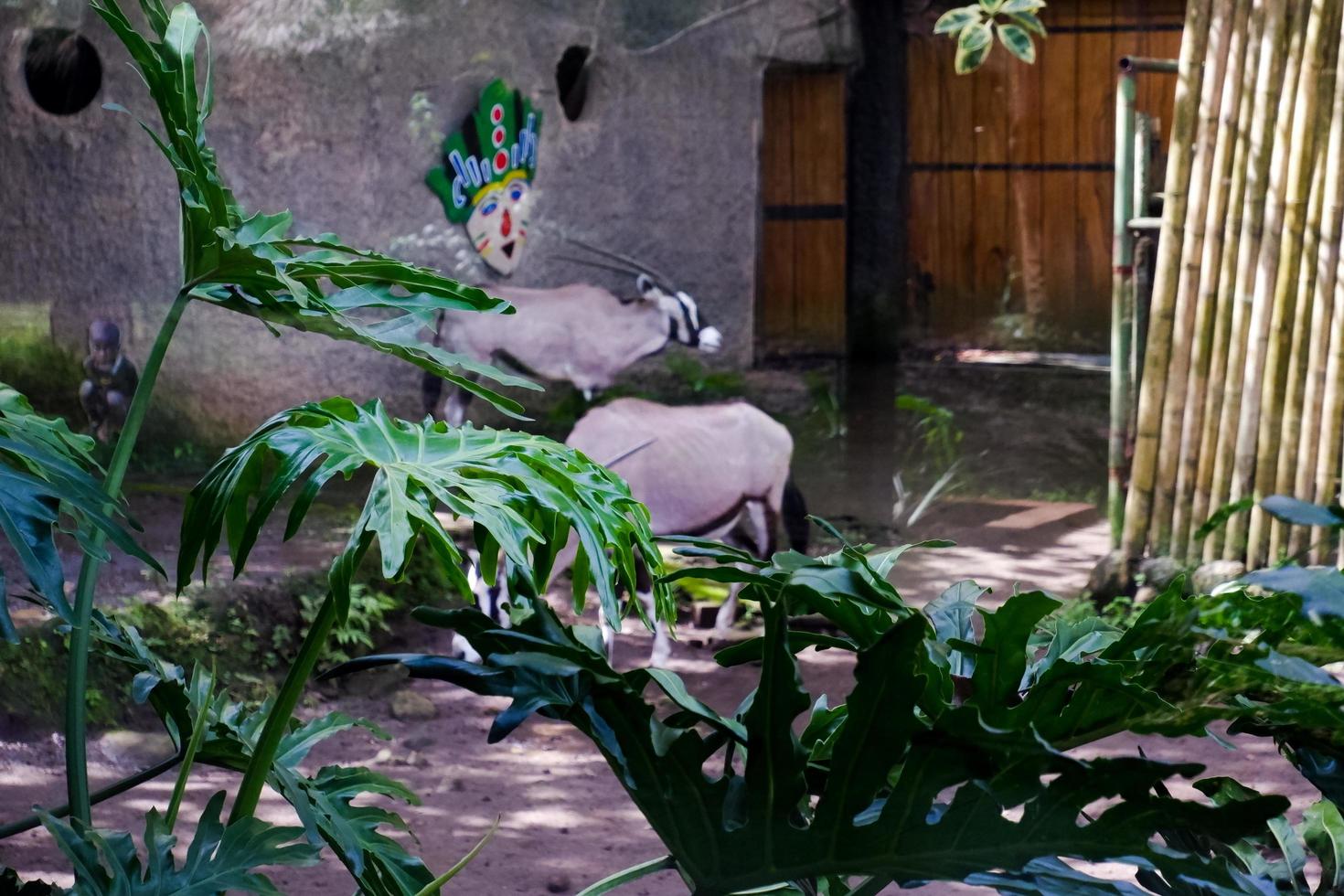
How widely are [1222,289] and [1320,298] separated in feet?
0.96

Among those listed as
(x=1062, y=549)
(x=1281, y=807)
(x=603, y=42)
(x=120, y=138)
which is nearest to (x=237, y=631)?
(x=120, y=138)

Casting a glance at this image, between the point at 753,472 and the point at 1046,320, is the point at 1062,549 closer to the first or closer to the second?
the point at 753,472

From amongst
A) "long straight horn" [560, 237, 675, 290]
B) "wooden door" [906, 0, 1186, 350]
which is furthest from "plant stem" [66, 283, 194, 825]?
"wooden door" [906, 0, 1186, 350]

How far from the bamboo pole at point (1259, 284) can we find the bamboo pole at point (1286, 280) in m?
0.02

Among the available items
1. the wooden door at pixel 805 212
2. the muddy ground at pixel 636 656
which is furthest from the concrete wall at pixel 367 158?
the wooden door at pixel 805 212

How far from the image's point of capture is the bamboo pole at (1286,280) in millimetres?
4270

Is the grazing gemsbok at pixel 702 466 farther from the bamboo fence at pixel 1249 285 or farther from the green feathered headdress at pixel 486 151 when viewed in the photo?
the bamboo fence at pixel 1249 285

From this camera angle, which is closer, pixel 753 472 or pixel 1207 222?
pixel 1207 222

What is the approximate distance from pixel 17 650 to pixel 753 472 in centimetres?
241

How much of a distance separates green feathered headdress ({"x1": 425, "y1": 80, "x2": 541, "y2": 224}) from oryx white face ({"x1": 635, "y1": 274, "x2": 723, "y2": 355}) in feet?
2.17

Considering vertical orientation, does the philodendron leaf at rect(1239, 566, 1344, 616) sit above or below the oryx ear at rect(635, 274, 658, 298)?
below

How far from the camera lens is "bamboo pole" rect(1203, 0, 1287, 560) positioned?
435 cm

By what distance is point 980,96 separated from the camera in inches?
277

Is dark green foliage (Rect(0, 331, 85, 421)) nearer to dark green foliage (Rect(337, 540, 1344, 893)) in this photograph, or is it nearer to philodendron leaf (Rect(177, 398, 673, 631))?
philodendron leaf (Rect(177, 398, 673, 631))
